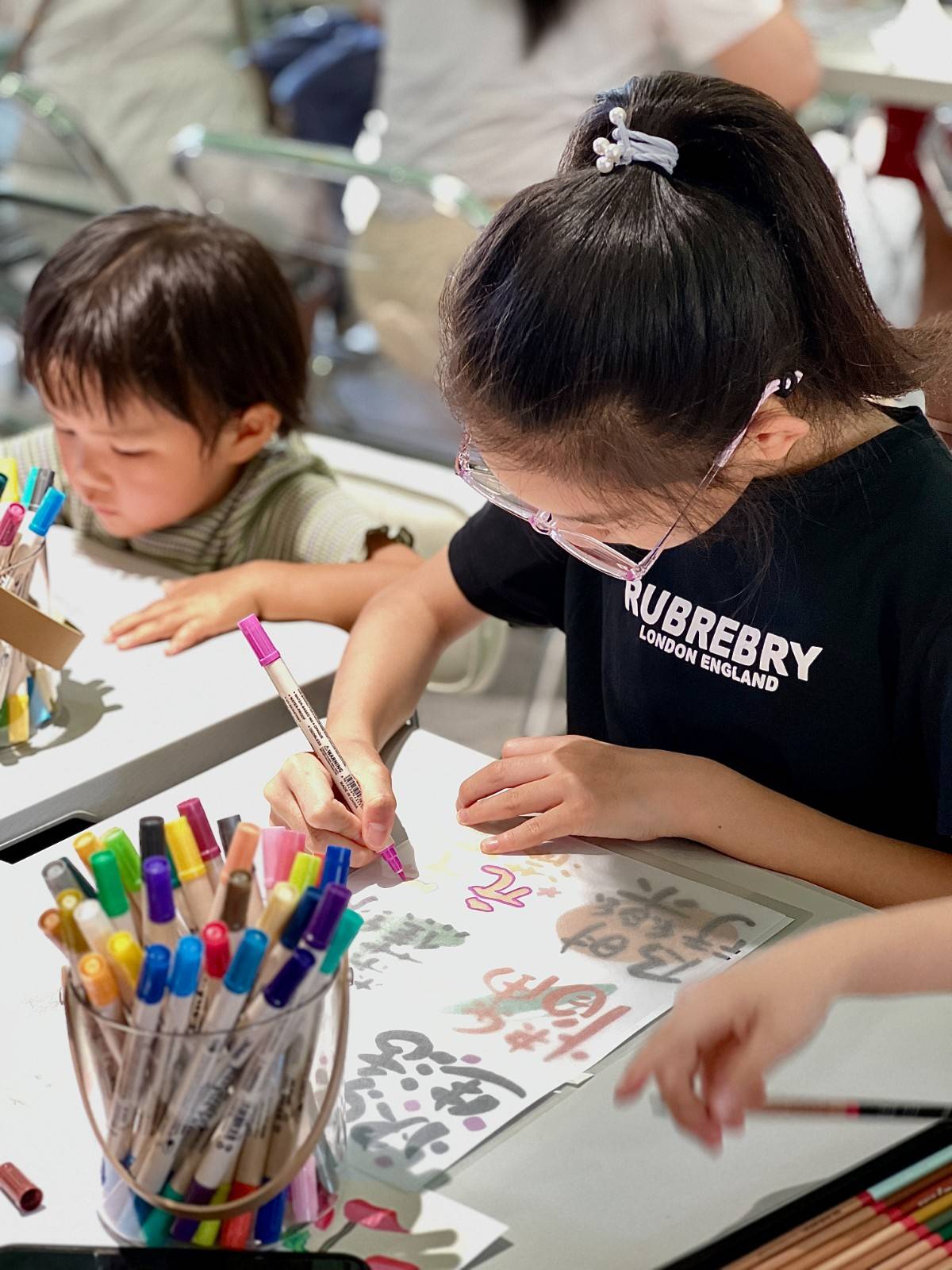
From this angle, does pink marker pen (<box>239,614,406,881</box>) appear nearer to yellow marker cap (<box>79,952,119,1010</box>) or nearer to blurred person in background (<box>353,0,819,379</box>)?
yellow marker cap (<box>79,952,119,1010</box>)

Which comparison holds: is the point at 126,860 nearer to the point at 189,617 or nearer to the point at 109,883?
the point at 109,883

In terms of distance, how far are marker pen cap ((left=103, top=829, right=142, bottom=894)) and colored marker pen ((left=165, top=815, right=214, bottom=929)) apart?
2 cm

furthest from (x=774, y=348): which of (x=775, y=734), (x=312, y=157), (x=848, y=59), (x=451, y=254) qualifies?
(x=848, y=59)

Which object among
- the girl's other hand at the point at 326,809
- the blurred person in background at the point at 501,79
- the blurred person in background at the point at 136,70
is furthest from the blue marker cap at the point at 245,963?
the blurred person in background at the point at 136,70

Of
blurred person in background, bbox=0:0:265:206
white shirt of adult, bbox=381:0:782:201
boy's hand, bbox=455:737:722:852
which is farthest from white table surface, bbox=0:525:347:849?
blurred person in background, bbox=0:0:265:206

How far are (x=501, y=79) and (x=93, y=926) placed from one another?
1827mm

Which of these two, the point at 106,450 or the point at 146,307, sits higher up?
the point at 146,307

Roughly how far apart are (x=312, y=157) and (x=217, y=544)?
841 millimetres

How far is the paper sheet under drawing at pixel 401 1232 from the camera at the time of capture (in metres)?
0.68

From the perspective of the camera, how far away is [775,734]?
1037 mm

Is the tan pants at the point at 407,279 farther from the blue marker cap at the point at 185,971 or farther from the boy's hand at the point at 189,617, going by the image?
the blue marker cap at the point at 185,971

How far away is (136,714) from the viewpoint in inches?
47.0

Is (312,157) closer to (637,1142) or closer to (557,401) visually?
(557,401)

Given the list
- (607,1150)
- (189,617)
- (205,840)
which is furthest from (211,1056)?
(189,617)
